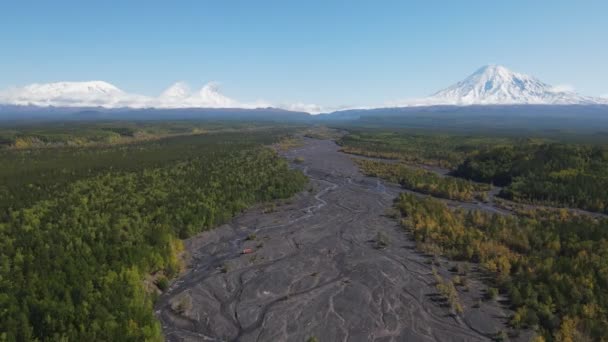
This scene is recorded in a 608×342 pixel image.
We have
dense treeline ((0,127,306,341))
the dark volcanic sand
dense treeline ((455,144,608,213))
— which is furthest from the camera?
dense treeline ((455,144,608,213))

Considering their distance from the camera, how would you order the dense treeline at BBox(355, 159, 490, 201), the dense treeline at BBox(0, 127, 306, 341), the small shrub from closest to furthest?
1. the dense treeline at BBox(0, 127, 306, 341)
2. the small shrub
3. the dense treeline at BBox(355, 159, 490, 201)

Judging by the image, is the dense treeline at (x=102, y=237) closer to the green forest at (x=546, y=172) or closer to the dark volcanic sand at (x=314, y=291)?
the dark volcanic sand at (x=314, y=291)

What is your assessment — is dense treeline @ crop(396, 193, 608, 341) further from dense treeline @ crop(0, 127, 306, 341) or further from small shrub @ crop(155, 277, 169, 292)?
small shrub @ crop(155, 277, 169, 292)

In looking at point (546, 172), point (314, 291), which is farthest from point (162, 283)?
point (546, 172)

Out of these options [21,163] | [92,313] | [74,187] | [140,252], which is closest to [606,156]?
[140,252]

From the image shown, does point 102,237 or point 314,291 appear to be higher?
point 102,237

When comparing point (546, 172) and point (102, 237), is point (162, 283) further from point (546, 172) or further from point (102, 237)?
point (546, 172)

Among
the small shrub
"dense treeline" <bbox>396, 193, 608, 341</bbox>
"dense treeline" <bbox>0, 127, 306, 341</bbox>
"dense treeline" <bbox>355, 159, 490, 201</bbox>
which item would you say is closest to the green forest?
"dense treeline" <bbox>355, 159, 490, 201</bbox>
